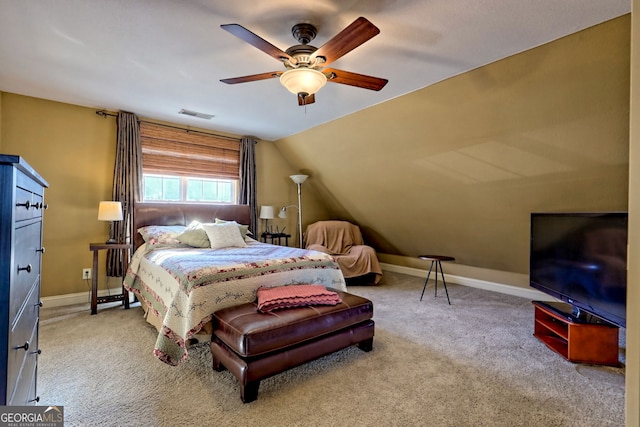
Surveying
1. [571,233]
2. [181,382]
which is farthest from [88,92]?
[571,233]

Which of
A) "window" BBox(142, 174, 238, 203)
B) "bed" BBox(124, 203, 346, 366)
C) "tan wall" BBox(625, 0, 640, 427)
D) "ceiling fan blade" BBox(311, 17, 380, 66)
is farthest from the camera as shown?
"window" BBox(142, 174, 238, 203)

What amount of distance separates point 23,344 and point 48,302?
3.26m

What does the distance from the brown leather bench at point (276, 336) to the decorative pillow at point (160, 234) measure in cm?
172

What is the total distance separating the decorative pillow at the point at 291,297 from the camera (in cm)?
220

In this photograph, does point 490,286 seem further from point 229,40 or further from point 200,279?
point 229,40

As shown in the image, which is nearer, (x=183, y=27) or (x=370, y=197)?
(x=183, y=27)

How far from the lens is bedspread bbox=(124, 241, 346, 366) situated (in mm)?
2166

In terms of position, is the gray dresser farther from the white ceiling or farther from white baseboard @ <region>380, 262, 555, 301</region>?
white baseboard @ <region>380, 262, 555, 301</region>

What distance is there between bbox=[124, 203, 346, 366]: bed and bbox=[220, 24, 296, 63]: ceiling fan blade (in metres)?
1.60

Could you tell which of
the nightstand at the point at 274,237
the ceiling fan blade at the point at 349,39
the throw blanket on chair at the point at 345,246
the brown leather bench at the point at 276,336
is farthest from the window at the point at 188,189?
the ceiling fan blade at the point at 349,39

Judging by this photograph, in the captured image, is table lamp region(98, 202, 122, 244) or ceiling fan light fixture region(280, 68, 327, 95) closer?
ceiling fan light fixture region(280, 68, 327, 95)

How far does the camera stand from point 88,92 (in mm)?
3232

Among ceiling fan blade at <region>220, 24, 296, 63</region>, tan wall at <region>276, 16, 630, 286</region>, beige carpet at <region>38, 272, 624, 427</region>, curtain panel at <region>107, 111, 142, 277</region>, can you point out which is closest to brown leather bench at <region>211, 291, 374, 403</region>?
beige carpet at <region>38, 272, 624, 427</region>

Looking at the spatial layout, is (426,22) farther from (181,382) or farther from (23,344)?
(181,382)
